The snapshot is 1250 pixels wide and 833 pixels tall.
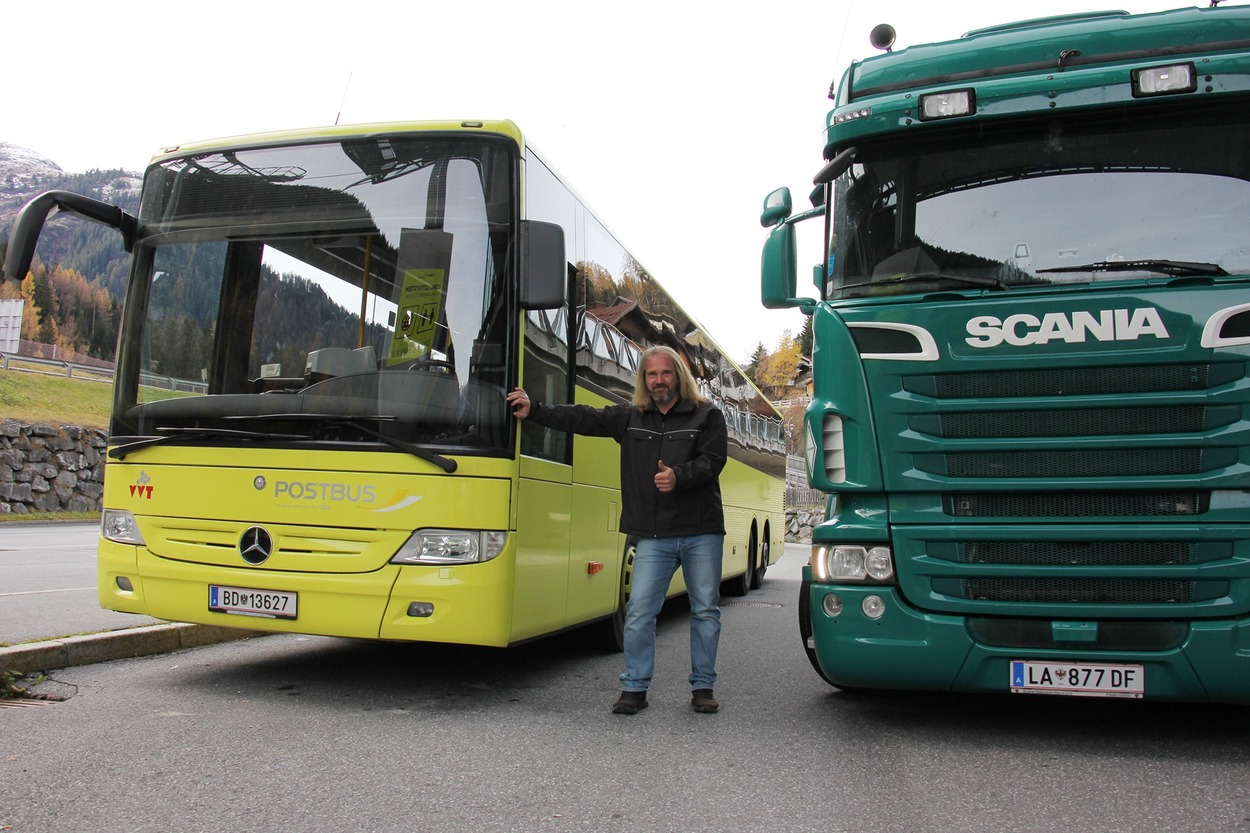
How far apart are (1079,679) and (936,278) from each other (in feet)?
6.54

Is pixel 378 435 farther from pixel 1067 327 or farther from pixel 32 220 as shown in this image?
pixel 1067 327

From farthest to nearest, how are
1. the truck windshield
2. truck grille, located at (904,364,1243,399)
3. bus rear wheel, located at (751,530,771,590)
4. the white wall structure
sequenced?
1. the white wall structure
2. bus rear wheel, located at (751,530,771,590)
3. the truck windshield
4. truck grille, located at (904,364,1243,399)

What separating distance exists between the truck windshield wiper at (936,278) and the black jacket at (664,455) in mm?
1135

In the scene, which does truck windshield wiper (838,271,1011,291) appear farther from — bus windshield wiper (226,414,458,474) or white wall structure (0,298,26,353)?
white wall structure (0,298,26,353)

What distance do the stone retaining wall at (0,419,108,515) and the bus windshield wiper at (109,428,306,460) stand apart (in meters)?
23.6

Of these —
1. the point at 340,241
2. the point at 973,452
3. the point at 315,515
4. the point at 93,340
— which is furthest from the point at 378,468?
the point at 93,340

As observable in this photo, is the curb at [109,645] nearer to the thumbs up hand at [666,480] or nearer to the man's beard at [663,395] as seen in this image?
the thumbs up hand at [666,480]

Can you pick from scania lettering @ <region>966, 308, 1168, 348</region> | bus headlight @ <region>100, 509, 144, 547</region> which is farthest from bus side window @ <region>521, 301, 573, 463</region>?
scania lettering @ <region>966, 308, 1168, 348</region>

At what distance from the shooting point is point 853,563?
5.39 meters

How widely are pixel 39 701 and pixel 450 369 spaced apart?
268 centimetres

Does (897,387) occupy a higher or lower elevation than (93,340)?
lower

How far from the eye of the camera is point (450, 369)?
18.9ft

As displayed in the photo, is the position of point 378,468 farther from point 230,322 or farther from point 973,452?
point 973,452

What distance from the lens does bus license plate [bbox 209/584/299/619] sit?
5742 mm
